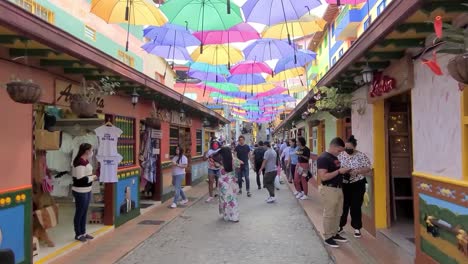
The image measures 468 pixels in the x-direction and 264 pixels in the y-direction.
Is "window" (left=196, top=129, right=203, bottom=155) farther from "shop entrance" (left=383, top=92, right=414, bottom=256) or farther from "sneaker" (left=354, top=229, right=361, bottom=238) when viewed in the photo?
"sneaker" (left=354, top=229, right=361, bottom=238)

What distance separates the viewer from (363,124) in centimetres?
824

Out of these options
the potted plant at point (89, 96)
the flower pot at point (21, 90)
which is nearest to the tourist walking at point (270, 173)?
the potted plant at point (89, 96)

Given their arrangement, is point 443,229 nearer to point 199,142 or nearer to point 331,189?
point 331,189

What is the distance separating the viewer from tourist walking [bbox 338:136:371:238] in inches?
274

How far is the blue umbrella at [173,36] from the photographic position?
10406mm

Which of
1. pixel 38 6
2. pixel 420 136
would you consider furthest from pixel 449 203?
pixel 38 6

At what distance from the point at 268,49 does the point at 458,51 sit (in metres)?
9.37

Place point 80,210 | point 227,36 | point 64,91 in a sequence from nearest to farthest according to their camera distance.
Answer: point 64,91, point 80,210, point 227,36

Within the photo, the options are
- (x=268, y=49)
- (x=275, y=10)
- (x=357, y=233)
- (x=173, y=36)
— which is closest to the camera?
(x=357, y=233)

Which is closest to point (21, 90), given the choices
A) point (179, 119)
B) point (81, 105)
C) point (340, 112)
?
point (81, 105)

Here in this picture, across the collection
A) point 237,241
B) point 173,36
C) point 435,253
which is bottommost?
point 237,241

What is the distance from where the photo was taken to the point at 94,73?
22.9 feet

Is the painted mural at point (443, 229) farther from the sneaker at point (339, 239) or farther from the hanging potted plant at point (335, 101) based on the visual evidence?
the hanging potted plant at point (335, 101)

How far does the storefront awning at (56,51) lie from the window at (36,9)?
2646 mm
